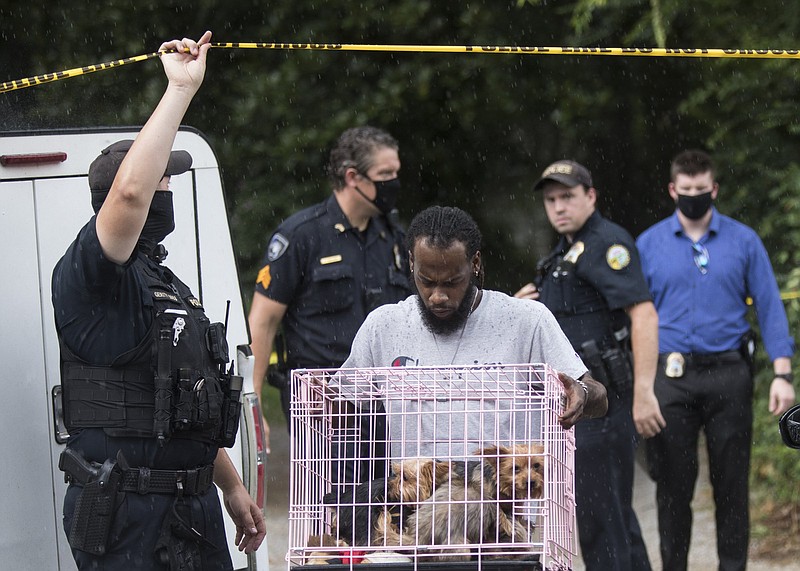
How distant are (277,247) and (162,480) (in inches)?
104

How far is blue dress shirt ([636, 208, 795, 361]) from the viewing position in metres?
7.07

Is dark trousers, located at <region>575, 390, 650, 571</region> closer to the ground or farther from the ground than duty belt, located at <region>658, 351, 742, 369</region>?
closer to the ground

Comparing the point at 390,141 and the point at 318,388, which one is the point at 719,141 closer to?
the point at 390,141

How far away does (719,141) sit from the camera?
36.0ft

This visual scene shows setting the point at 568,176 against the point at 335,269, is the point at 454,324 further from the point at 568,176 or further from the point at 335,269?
the point at 568,176

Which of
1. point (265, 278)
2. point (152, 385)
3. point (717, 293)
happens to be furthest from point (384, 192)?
point (152, 385)

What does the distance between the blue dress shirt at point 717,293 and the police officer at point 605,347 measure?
67 cm

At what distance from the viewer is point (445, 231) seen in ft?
13.1

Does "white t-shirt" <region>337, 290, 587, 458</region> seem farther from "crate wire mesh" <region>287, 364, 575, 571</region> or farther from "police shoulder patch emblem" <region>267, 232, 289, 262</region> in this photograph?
"police shoulder patch emblem" <region>267, 232, 289, 262</region>

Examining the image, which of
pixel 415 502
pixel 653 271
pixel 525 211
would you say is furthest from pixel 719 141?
pixel 415 502

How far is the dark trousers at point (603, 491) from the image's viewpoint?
6348 millimetres

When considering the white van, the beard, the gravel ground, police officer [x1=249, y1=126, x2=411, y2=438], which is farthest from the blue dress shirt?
the white van

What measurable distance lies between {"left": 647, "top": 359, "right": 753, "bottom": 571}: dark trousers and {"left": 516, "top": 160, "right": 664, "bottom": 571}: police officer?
457 mm

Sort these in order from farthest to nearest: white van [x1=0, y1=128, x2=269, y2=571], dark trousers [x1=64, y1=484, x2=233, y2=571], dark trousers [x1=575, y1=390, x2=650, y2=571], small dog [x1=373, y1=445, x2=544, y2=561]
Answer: dark trousers [x1=575, y1=390, x2=650, y2=571]
white van [x1=0, y1=128, x2=269, y2=571]
dark trousers [x1=64, y1=484, x2=233, y2=571]
small dog [x1=373, y1=445, x2=544, y2=561]
